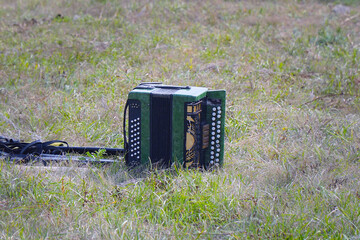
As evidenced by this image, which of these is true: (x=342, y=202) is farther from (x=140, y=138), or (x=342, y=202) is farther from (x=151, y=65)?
(x=151, y=65)

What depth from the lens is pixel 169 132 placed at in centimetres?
357

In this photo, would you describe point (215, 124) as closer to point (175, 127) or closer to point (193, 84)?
point (175, 127)

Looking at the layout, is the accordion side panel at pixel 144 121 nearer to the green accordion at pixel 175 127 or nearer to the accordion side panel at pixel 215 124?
the green accordion at pixel 175 127

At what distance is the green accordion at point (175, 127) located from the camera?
11.5 feet

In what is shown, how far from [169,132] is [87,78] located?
8.89 feet

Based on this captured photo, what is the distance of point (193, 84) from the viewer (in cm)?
566

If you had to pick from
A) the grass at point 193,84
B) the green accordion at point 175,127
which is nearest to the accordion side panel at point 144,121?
the green accordion at point 175,127

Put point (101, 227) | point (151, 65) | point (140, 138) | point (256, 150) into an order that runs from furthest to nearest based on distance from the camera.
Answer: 1. point (151, 65)
2. point (256, 150)
3. point (140, 138)
4. point (101, 227)

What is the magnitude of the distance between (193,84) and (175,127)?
2.22 metres

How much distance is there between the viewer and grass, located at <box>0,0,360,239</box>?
284cm

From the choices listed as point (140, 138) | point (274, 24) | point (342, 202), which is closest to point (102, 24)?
point (274, 24)

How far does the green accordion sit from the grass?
0.18 m

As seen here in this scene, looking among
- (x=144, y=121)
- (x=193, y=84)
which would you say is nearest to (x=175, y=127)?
(x=144, y=121)

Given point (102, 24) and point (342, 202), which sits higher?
point (102, 24)
